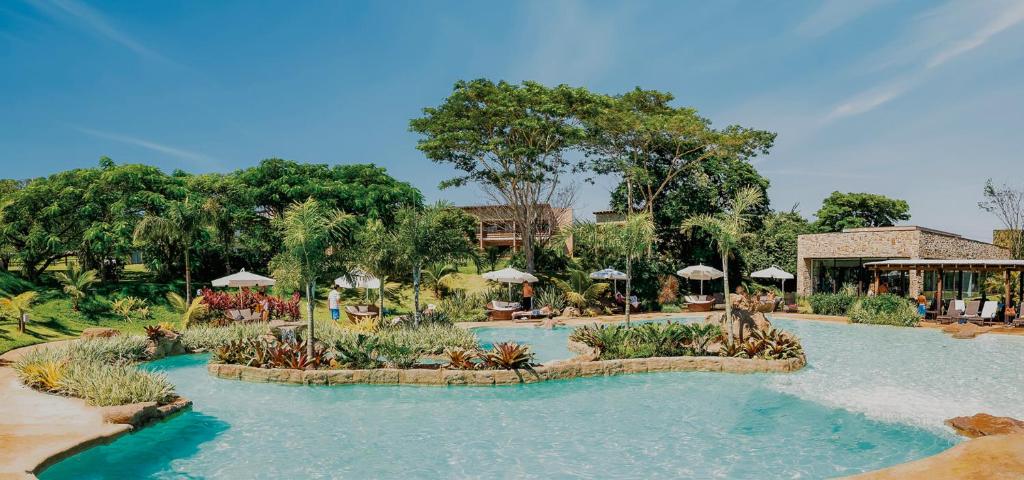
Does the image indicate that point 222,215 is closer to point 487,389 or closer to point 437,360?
point 437,360

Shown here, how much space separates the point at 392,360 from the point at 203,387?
378 centimetres

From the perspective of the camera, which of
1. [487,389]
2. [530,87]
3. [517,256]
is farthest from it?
[517,256]

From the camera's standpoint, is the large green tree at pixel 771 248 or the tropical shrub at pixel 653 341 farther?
the large green tree at pixel 771 248

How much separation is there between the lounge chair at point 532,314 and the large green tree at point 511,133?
6.43m

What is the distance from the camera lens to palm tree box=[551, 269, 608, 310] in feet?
87.9

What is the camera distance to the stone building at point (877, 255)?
94.0 ft

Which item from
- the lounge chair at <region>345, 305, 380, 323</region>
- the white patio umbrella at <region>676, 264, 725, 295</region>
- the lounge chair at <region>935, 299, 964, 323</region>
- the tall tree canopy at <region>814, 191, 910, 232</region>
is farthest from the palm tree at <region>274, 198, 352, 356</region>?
the tall tree canopy at <region>814, 191, 910, 232</region>

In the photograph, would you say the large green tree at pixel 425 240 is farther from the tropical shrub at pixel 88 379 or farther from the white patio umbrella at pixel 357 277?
the tropical shrub at pixel 88 379

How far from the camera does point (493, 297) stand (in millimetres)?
27688

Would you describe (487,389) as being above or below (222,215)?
below

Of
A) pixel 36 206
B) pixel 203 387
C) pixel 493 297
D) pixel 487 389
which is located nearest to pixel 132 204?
pixel 36 206

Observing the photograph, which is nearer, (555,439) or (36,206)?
(555,439)

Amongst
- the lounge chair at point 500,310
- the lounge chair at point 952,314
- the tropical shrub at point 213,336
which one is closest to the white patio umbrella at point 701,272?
the lounge chair at point 952,314

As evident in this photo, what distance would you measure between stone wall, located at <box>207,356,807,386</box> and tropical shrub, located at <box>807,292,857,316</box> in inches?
547
